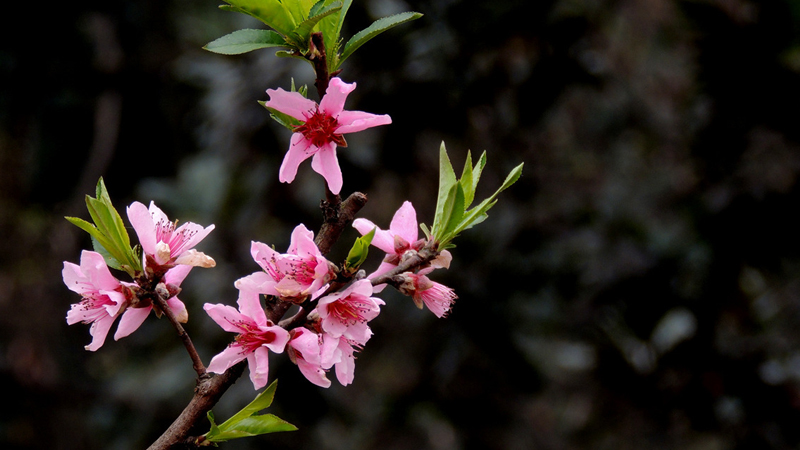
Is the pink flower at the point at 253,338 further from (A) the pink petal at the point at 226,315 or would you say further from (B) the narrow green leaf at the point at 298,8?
(B) the narrow green leaf at the point at 298,8

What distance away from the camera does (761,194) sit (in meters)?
1.51

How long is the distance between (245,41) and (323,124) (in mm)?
91

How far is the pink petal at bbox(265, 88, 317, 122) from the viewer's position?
1.71 feet

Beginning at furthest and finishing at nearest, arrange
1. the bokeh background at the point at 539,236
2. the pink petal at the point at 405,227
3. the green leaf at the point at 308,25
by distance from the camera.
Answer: the bokeh background at the point at 539,236 → the pink petal at the point at 405,227 → the green leaf at the point at 308,25

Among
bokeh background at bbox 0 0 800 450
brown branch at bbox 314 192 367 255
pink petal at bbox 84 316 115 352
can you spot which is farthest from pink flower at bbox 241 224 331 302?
bokeh background at bbox 0 0 800 450

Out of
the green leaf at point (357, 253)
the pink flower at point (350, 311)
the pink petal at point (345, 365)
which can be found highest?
the green leaf at point (357, 253)

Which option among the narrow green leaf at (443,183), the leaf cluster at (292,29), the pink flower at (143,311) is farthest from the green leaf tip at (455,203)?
the pink flower at (143,311)

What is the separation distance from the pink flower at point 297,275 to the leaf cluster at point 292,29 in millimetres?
138

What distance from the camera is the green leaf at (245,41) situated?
1.62ft

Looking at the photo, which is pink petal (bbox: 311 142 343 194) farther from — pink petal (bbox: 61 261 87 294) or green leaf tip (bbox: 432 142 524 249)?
pink petal (bbox: 61 261 87 294)

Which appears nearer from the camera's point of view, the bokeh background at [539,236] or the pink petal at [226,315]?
the pink petal at [226,315]

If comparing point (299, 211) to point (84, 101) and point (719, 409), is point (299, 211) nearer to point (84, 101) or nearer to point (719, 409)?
point (719, 409)

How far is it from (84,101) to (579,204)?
190 cm

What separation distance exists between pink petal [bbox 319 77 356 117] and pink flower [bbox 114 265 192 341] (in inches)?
7.4
